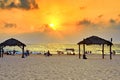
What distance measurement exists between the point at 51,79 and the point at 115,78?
9.84 feet

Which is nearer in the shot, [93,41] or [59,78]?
[59,78]

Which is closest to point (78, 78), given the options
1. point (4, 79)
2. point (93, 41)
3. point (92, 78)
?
point (92, 78)

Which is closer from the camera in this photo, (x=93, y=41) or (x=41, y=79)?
(x=41, y=79)

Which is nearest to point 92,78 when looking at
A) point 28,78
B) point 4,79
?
point 28,78

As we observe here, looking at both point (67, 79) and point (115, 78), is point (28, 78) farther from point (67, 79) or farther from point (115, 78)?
point (115, 78)

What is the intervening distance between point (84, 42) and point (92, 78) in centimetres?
1905

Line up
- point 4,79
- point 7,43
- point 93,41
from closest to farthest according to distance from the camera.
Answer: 1. point 4,79
2. point 93,41
3. point 7,43

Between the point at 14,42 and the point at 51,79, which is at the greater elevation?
the point at 14,42

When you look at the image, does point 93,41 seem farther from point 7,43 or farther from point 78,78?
point 78,78

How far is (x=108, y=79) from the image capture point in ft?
47.0

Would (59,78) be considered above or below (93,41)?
below

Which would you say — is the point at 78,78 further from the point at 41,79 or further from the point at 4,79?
the point at 4,79

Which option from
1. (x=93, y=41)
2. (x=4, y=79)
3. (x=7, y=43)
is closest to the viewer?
(x=4, y=79)

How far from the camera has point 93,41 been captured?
33094 millimetres
